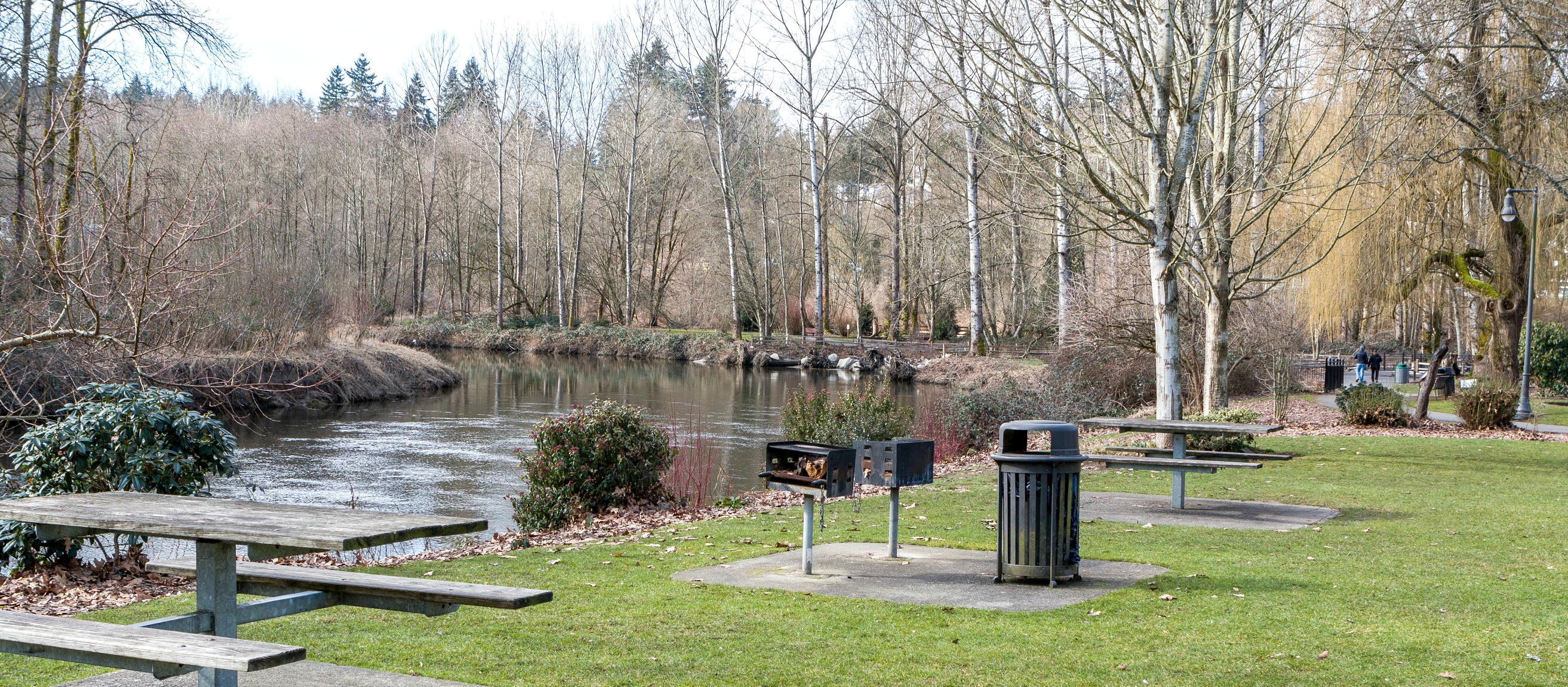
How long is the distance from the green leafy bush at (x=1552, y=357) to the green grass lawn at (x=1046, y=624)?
905 inches

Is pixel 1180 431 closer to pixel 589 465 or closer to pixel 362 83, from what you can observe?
pixel 589 465

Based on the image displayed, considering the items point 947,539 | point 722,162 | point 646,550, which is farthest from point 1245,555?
point 722,162

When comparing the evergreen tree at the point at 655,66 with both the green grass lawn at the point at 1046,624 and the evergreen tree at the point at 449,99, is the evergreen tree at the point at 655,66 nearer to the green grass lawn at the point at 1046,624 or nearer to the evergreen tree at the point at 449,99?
the evergreen tree at the point at 449,99

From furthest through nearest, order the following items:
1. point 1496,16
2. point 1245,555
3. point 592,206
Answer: point 592,206, point 1496,16, point 1245,555

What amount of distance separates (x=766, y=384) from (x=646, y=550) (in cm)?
3020

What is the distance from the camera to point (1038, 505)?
7797mm

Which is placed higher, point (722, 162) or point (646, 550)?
point (722, 162)

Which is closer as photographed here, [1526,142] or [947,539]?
[947,539]

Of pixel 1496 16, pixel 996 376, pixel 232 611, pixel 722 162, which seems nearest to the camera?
pixel 232 611

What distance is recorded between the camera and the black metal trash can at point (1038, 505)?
25.4 feet

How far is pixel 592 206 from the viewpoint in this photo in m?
63.8

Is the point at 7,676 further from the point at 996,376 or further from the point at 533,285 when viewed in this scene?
the point at 533,285

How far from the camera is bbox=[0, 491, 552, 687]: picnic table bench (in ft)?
12.4

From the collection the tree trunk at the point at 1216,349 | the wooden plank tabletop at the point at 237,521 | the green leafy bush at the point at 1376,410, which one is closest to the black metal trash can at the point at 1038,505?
the wooden plank tabletop at the point at 237,521
